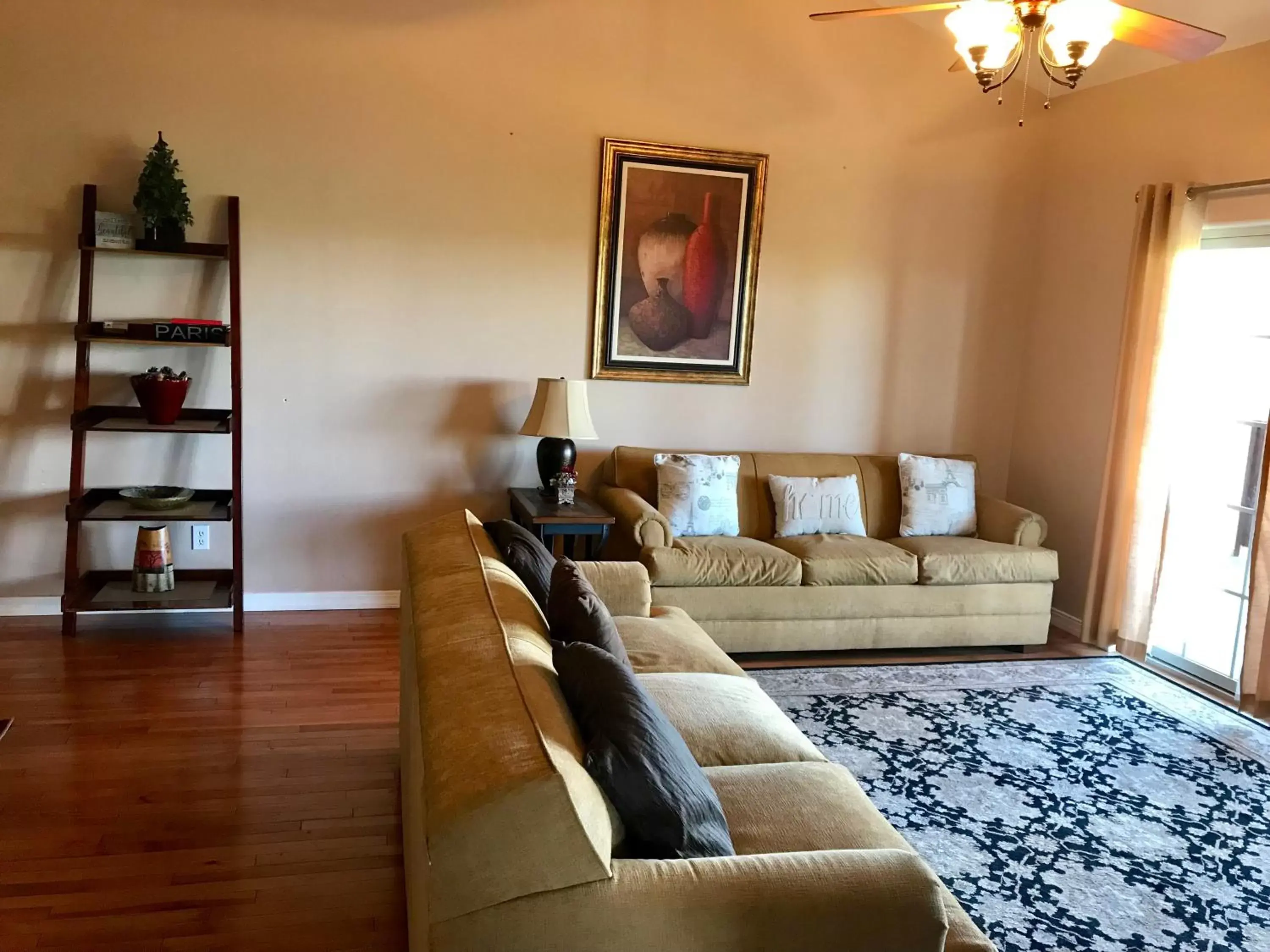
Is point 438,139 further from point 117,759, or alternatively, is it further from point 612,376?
point 117,759

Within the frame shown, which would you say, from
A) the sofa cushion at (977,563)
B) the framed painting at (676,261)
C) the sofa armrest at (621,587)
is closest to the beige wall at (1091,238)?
the sofa cushion at (977,563)

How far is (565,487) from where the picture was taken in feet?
14.5

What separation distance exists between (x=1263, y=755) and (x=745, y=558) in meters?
2.04

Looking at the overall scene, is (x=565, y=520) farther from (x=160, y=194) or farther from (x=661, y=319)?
(x=160, y=194)

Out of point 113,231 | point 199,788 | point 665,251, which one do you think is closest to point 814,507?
point 665,251

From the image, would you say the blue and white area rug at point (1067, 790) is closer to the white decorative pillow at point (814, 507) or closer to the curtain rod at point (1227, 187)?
the white decorative pillow at point (814, 507)

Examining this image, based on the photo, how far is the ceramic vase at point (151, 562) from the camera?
4113mm

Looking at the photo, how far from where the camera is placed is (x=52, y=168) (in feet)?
13.3

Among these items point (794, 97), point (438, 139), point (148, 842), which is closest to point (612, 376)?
point (438, 139)

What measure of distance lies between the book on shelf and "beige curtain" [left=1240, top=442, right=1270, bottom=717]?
14.0 feet

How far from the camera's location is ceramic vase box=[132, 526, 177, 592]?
4.11 meters

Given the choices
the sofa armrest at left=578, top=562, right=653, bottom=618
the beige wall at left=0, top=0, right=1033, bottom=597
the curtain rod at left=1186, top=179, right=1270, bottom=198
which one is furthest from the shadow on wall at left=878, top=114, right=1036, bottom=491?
the sofa armrest at left=578, top=562, right=653, bottom=618

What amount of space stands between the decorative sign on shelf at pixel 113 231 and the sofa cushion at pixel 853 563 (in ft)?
10.2

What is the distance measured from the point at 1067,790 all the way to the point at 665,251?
2958 mm
